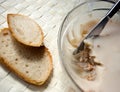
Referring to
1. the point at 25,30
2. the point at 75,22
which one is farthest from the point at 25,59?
the point at 75,22

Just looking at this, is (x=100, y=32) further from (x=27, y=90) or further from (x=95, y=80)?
(x=27, y=90)

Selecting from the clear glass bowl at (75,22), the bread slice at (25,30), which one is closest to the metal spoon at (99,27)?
the clear glass bowl at (75,22)

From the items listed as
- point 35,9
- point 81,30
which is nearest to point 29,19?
point 35,9

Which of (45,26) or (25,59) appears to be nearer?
(25,59)

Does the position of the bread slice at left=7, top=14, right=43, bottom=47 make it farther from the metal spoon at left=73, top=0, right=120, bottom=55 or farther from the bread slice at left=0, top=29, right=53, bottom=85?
the metal spoon at left=73, top=0, right=120, bottom=55

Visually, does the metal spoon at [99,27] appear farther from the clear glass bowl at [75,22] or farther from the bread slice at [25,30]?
the bread slice at [25,30]

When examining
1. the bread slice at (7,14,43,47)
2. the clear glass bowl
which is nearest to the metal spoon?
the clear glass bowl

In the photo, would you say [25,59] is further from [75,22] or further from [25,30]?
[75,22]
